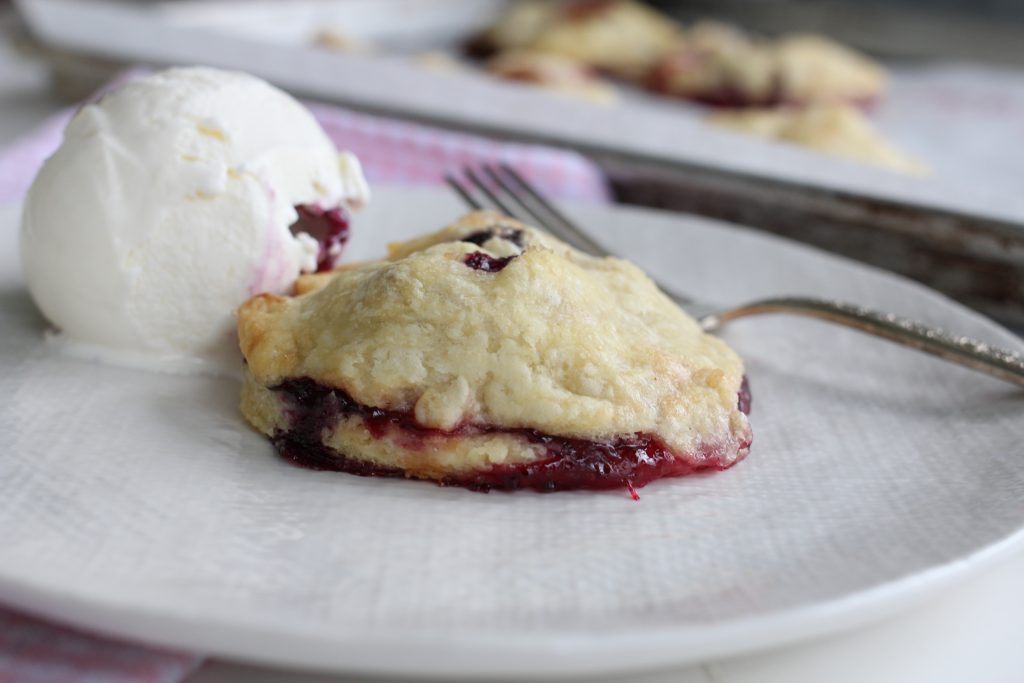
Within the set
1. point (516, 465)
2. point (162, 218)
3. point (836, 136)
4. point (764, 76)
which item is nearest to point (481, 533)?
point (516, 465)

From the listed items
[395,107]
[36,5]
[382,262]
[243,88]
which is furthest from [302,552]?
[36,5]

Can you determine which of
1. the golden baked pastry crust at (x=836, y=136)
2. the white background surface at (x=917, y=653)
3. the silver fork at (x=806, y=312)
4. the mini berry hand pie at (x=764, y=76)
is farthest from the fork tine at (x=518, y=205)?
the mini berry hand pie at (x=764, y=76)

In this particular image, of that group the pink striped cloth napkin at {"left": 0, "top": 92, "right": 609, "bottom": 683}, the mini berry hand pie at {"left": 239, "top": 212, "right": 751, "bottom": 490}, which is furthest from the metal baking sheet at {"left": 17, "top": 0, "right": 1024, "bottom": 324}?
the mini berry hand pie at {"left": 239, "top": 212, "right": 751, "bottom": 490}

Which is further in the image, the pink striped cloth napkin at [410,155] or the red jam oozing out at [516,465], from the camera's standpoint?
the pink striped cloth napkin at [410,155]

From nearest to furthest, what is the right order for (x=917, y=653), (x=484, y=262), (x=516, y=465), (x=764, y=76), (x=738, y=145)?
(x=917, y=653), (x=516, y=465), (x=484, y=262), (x=738, y=145), (x=764, y=76)

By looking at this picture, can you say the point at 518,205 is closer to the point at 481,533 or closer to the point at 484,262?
the point at 484,262

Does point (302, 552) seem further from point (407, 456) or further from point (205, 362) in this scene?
point (205, 362)

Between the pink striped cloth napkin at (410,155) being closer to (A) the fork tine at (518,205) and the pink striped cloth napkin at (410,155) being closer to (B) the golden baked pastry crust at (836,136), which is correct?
(A) the fork tine at (518,205)
